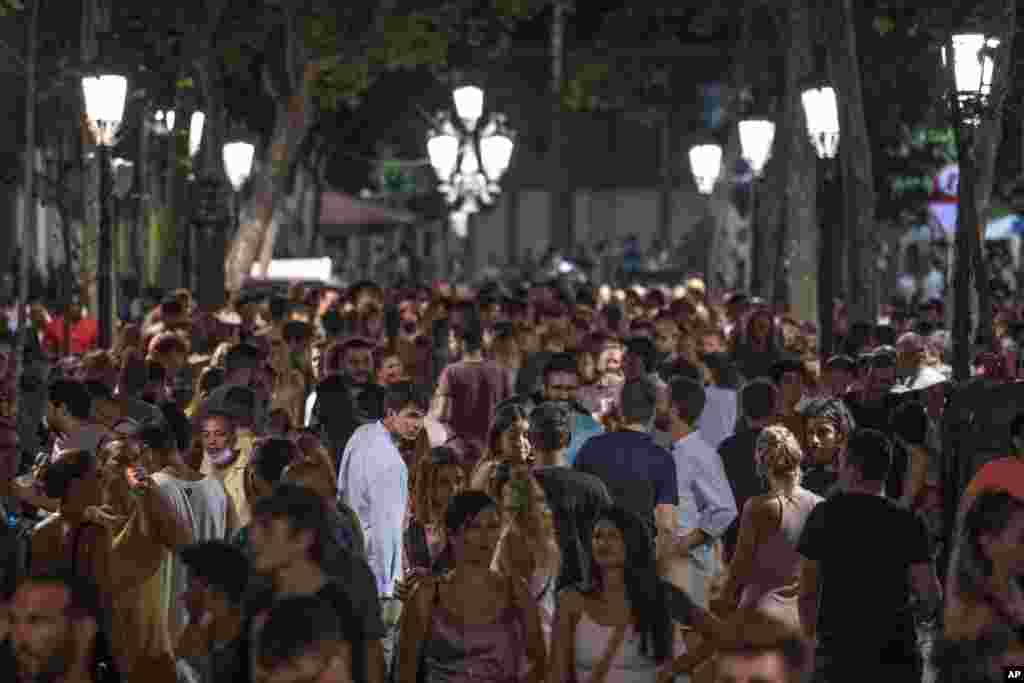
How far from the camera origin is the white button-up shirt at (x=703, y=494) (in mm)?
11773

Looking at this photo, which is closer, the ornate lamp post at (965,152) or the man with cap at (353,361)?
the man with cap at (353,361)

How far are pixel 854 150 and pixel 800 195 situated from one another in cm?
433

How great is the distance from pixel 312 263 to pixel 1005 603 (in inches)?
1243

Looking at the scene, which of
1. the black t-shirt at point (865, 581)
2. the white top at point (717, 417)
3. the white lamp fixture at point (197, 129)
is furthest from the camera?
the white lamp fixture at point (197, 129)

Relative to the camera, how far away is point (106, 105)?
22.2 meters

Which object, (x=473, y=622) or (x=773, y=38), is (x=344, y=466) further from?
(x=773, y=38)

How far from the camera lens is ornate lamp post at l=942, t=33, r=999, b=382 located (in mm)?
16344

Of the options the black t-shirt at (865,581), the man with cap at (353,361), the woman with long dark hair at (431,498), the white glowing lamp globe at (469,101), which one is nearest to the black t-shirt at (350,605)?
the black t-shirt at (865,581)

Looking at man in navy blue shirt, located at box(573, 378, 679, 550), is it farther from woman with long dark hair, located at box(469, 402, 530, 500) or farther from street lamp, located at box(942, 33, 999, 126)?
street lamp, located at box(942, 33, 999, 126)

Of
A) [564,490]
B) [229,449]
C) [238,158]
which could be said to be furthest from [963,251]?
[238,158]

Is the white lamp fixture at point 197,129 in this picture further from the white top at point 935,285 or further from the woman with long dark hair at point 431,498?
the woman with long dark hair at point 431,498

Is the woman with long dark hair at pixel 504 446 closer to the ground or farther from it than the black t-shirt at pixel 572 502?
farther from it

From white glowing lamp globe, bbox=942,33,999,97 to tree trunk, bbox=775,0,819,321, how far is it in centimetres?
1307

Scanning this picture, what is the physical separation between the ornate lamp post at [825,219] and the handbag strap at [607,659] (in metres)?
14.3
